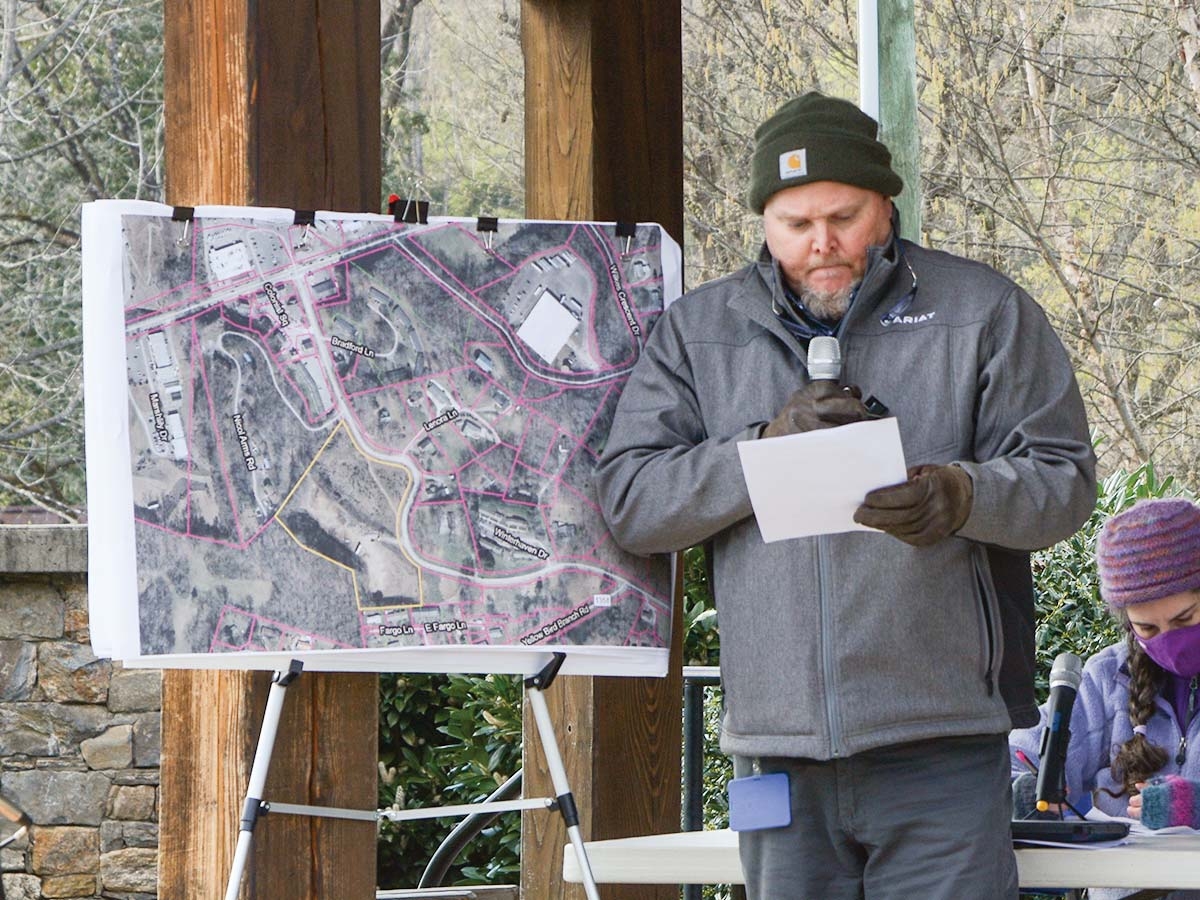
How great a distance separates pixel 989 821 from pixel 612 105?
163 centimetres

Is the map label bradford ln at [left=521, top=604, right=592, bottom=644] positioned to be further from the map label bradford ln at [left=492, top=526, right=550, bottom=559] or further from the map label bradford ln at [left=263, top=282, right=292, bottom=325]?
the map label bradford ln at [left=263, top=282, right=292, bottom=325]

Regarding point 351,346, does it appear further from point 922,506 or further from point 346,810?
point 922,506

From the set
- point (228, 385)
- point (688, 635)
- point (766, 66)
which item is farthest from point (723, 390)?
point (766, 66)

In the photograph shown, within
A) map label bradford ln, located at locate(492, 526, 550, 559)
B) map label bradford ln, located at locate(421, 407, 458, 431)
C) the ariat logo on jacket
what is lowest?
map label bradford ln, located at locate(492, 526, 550, 559)

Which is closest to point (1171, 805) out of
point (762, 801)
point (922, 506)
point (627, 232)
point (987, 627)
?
point (987, 627)

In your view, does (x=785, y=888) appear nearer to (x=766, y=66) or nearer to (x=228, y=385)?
(x=228, y=385)

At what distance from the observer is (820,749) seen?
8.43 ft

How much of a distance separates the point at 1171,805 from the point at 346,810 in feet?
4.65

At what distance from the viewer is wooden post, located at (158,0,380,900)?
272 cm

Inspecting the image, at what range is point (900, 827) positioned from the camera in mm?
2590

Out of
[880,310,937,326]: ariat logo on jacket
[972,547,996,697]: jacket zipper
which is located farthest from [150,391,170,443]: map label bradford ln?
[972,547,996,697]: jacket zipper

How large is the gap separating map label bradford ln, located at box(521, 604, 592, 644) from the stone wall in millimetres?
3462

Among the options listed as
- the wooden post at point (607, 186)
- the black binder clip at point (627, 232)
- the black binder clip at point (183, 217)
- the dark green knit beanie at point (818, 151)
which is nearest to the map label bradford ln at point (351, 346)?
the black binder clip at point (183, 217)

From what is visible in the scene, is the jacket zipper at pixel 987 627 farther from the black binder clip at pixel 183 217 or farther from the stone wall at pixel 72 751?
the stone wall at pixel 72 751
